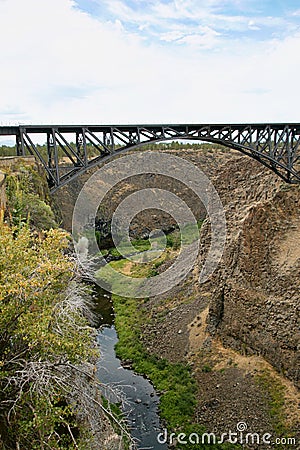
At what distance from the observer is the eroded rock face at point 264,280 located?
20.0 metres

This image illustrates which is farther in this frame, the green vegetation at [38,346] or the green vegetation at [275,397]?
the green vegetation at [275,397]

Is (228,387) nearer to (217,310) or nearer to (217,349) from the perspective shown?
(217,349)

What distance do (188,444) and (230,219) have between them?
13.2 meters

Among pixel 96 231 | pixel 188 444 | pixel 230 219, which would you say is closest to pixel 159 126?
pixel 230 219

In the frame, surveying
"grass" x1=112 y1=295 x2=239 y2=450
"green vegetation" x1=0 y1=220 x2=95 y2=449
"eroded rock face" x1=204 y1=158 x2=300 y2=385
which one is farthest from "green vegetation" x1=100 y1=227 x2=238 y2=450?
"green vegetation" x1=0 y1=220 x2=95 y2=449

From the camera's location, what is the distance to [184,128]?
874 inches

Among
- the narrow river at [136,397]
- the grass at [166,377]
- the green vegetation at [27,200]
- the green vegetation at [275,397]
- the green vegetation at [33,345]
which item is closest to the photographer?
the green vegetation at [33,345]

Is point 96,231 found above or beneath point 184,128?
beneath

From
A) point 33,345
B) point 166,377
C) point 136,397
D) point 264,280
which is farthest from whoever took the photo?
point 166,377

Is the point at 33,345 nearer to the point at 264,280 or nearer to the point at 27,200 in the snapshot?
the point at 27,200

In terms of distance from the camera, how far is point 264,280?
862 inches

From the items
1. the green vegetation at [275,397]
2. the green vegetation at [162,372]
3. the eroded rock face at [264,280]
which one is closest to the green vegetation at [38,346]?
the green vegetation at [162,372]

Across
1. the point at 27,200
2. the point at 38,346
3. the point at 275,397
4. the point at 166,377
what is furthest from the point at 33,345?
the point at 166,377

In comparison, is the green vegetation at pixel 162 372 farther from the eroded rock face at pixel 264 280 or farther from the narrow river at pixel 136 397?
the eroded rock face at pixel 264 280
